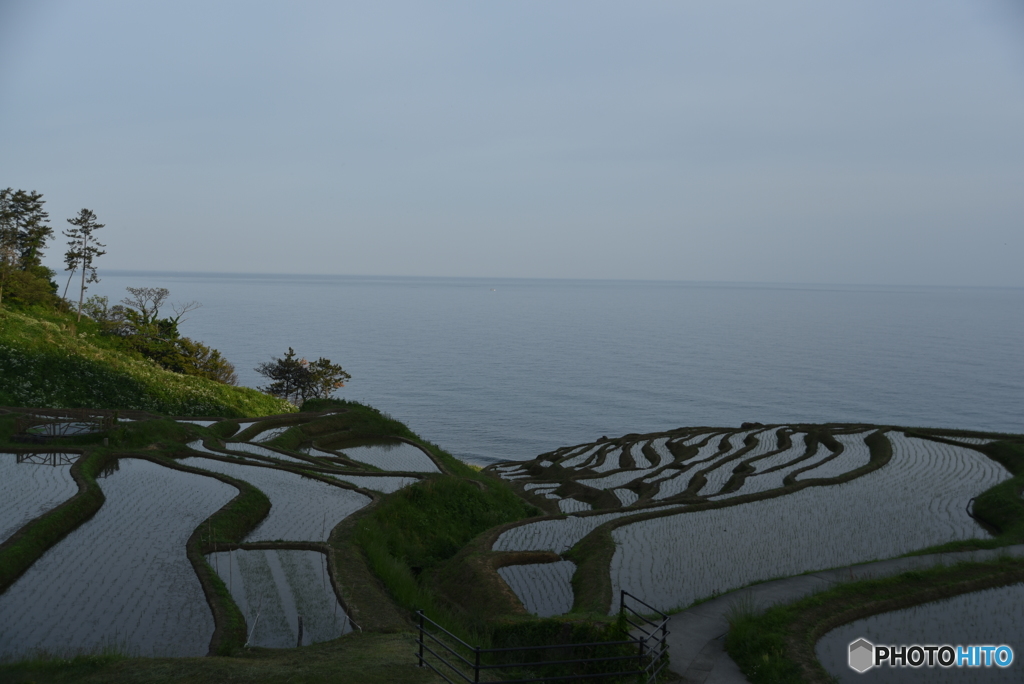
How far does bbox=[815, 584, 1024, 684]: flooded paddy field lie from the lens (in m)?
12.1

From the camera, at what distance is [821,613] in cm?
1441

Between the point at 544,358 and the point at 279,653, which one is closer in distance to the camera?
the point at 279,653

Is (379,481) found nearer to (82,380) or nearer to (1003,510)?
(1003,510)

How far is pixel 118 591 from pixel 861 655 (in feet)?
49.7

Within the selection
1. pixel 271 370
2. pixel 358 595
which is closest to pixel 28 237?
pixel 271 370

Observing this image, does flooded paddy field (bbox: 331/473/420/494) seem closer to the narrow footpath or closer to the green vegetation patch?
the green vegetation patch

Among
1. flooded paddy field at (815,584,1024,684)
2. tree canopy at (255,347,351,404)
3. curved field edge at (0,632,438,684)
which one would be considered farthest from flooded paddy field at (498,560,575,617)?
tree canopy at (255,347,351,404)

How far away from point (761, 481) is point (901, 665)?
1763cm

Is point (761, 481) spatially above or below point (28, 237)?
below

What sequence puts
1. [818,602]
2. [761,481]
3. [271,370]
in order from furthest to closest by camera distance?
[271,370] < [761,481] < [818,602]

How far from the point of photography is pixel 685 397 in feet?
269

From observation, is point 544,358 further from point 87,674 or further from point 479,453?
point 87,674

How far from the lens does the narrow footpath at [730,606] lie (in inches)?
483

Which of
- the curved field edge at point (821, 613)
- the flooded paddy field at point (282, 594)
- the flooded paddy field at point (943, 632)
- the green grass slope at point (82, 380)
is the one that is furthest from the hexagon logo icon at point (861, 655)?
the green grass slope at point (82, 380)
